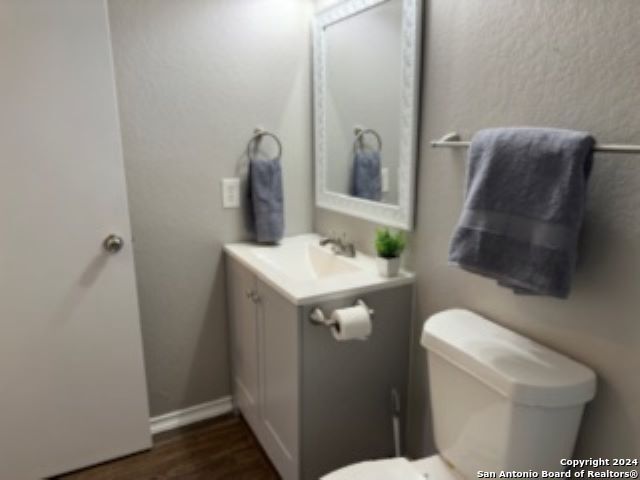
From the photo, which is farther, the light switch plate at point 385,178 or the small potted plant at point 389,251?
the light switch plate at point 385,178

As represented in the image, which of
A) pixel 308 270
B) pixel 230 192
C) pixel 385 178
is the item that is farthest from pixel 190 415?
pixel 385 178

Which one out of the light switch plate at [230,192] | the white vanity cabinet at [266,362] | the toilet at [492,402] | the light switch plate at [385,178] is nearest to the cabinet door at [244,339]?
the white vanity cabinet at [266,362]

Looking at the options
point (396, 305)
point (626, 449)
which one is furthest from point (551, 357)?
point (396, 305)

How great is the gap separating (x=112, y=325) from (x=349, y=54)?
147 centimetres

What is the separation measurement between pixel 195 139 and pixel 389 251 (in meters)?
0.99

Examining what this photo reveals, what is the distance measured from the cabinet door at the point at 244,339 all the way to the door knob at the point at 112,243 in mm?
483

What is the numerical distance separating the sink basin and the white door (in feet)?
1.91

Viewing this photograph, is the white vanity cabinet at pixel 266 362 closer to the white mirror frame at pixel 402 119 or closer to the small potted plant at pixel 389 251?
the small potted plant at pixel 389 251

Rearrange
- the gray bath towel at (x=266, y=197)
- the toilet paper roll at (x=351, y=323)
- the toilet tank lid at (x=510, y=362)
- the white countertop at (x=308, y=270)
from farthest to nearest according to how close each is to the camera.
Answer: the gray bath towel at (x=266, y=197) → the white countertop at (x=308, y=270) → the toilet paper roll at (x=351, y=323) → the toilet tank lid at (x=510, y=362)

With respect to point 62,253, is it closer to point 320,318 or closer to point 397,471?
point 320,318

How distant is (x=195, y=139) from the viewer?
1922mm

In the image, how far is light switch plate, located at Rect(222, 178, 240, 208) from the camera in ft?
6.61

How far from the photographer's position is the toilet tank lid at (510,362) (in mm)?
1021

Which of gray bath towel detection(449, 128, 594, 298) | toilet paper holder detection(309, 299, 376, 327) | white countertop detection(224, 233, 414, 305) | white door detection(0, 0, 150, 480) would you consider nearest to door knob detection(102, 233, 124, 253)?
white door detection(0, 0, 150, 480)
